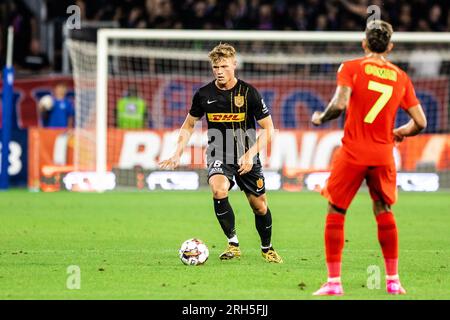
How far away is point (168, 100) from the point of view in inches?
832

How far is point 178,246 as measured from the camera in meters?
11.0

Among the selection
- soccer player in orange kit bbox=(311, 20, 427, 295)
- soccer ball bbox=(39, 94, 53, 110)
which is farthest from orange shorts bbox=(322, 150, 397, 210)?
soccer ball bbox=(39, 94, 53, 110)

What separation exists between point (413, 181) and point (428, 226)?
21.8 feet

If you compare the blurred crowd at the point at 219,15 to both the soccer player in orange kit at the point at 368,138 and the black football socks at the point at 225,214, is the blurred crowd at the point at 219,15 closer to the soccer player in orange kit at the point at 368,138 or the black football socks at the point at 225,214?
the black football socks at the point at 225,214

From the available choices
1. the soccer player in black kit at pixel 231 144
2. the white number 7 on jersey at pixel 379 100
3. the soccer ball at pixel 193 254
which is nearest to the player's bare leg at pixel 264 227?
the soccer player in black kit at pixel 231 144

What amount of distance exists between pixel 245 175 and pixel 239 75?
13106 millimetres

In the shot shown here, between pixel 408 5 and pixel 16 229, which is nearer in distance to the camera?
pixel 16 229

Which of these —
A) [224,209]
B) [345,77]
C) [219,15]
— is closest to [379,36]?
[345,77]

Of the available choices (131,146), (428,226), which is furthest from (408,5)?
(428,226)

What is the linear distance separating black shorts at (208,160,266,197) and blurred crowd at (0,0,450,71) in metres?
13.9

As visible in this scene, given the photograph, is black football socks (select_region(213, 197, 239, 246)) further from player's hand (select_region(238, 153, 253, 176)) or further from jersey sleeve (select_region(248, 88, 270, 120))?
jersey sleeve (select_region(248, 88, 270, 120))

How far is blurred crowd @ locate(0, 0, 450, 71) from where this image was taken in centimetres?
2341

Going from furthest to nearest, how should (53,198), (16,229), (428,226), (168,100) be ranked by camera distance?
(168,100)
(53,198)
(428,226)
(16,229)
